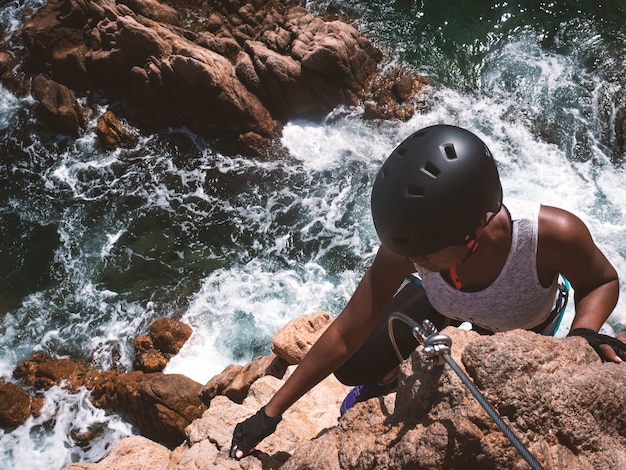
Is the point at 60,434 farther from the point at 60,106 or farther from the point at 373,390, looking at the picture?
the point at 60,106

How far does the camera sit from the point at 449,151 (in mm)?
2338

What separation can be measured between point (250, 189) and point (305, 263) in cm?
212

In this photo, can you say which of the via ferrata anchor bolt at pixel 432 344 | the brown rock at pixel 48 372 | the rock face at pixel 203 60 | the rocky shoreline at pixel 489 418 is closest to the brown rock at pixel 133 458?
the rocky shoreline at pixel 489 418

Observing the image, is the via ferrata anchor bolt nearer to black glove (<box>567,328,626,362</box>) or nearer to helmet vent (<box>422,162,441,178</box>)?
helmet vent (<box>422,162,441,178</box>)

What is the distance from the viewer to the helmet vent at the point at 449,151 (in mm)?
2314

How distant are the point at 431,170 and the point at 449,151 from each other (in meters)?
0.14

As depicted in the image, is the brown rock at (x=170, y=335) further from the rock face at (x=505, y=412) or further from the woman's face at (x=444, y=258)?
the woman's face at (x=444, y=258)

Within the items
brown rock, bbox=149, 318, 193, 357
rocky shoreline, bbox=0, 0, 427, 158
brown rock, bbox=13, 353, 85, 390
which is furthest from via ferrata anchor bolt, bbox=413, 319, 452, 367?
rocky shoreline, bbox=0, 0, 427, 158

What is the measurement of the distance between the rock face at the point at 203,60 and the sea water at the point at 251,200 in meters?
0.54

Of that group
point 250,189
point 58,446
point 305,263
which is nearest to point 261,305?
point 305,263

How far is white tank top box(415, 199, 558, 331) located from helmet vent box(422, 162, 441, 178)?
1.40 ft

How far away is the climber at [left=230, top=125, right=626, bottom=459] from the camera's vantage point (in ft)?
7.39

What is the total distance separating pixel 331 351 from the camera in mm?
2568

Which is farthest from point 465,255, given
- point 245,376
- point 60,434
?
point 60,434
